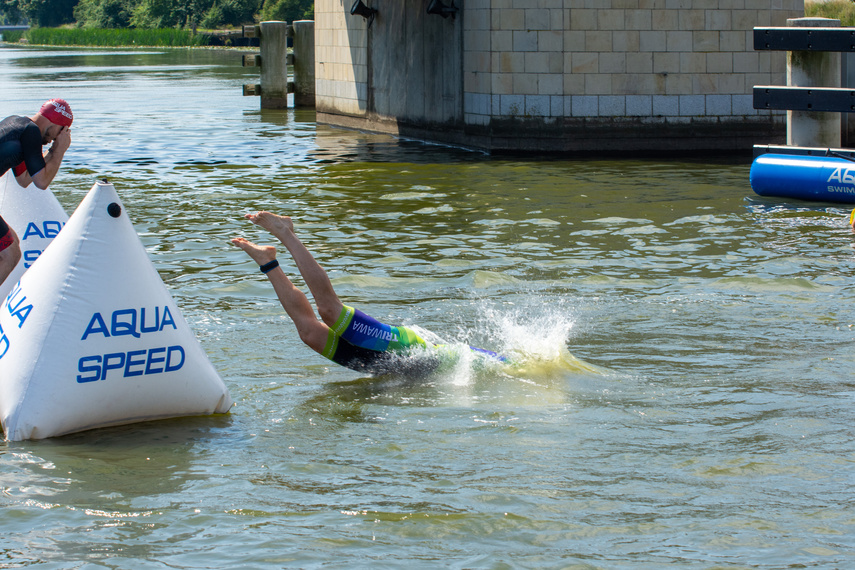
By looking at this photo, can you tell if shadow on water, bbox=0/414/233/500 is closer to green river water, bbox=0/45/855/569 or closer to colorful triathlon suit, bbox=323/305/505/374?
green river water, bbox=0/45/855/569

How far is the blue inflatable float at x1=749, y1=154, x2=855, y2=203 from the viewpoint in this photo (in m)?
11.7

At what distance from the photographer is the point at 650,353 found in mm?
6426

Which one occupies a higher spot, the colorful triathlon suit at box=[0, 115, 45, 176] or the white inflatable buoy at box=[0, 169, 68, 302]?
the colorful triathlon suit at box=[0, 115, 45, 176]

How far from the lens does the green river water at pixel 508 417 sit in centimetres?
382

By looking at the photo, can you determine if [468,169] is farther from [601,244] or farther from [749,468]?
[749,468]

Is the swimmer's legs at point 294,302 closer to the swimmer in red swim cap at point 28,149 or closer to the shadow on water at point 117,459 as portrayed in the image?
the shadow on water at point 117,459

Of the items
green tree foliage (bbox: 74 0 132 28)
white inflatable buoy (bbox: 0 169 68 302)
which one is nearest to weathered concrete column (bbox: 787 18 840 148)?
white inflatable buoy (bbox: 0 169 68 302)

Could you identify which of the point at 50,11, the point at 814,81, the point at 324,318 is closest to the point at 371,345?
the point at 324,318

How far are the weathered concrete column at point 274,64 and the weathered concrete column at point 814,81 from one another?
16380 mm

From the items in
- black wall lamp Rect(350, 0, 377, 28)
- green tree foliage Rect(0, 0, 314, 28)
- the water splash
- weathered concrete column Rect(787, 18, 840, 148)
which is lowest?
the water splash

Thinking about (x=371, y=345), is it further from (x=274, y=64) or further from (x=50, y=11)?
(x=50, y=11)

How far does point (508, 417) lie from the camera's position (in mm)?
5289

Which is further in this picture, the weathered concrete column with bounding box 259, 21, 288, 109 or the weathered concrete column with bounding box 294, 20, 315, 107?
the weathered concrete column with bounding box 294, 20, 315, 107

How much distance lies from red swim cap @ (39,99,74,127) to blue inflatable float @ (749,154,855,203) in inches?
343
